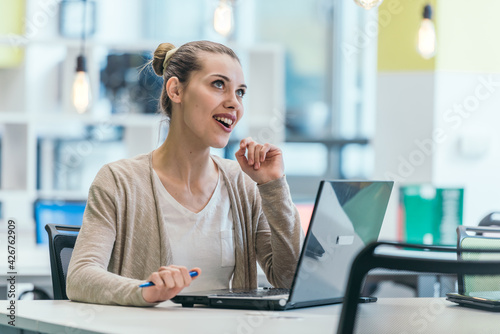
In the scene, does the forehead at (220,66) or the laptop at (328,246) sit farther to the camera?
the forehead at (220,66)

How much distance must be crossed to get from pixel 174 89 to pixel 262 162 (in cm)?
31

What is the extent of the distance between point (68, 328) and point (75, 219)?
2.61 meters

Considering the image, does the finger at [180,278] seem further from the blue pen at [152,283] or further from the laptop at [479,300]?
the laptop at [479,300]

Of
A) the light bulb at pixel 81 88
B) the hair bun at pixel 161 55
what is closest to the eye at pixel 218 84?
the hair bun at pixel 161 55

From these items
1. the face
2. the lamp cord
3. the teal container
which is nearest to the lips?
the face

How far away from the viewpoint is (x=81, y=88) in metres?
4.06

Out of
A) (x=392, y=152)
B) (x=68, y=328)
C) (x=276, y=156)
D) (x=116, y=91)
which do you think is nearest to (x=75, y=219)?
(x=116, y=91)

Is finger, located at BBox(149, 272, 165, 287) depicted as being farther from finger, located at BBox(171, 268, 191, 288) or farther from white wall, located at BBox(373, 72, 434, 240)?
white wall, located at BBox(373, 72, 434, 240)

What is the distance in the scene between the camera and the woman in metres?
1.62

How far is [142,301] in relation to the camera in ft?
4.45

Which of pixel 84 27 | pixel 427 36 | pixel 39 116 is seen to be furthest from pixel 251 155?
pixel 84 27

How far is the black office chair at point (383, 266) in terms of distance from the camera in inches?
34.3

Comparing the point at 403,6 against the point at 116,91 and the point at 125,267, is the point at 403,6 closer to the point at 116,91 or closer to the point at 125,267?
the point at 116,91

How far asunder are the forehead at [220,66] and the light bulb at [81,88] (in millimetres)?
2427
